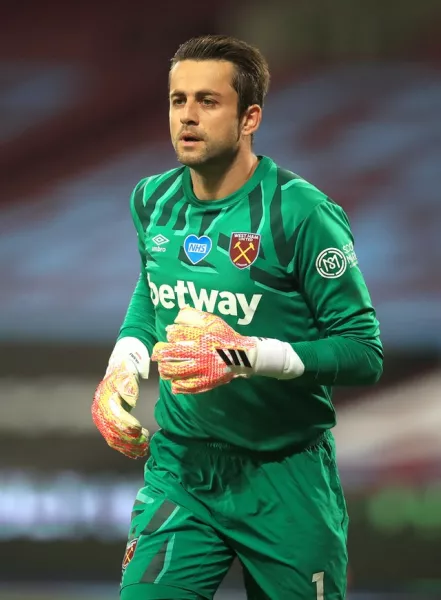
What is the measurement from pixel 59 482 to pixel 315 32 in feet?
7.41

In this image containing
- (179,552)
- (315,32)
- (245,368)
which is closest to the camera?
(245,368)

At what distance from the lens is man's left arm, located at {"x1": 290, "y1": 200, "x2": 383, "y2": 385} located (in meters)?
2.52

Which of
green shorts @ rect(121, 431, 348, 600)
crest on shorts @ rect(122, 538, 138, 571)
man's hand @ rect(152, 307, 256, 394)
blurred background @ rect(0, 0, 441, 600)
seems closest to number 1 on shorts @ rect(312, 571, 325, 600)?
green shorts @ rect(121, 431, 348, 600)

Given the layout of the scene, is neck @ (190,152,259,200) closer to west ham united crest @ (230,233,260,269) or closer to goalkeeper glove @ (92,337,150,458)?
west ham united crest @ (230,233,260,269)

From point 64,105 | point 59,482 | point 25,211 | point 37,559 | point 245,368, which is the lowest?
point 37,559

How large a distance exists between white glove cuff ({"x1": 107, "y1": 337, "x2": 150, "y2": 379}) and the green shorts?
238mm

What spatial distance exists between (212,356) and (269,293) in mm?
292

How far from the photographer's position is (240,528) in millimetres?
2660

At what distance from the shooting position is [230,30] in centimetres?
473

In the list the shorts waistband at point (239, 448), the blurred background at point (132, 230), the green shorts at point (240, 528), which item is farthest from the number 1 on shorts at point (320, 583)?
the blurred background at point (132, 230)

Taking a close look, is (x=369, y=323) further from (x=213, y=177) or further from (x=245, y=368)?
(x=213, y=177)

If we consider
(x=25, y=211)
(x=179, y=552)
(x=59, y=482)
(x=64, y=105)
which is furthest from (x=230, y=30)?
(x=179, y=552)

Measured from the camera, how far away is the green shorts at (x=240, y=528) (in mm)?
2623

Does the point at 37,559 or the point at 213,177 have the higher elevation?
the point at 213,177
